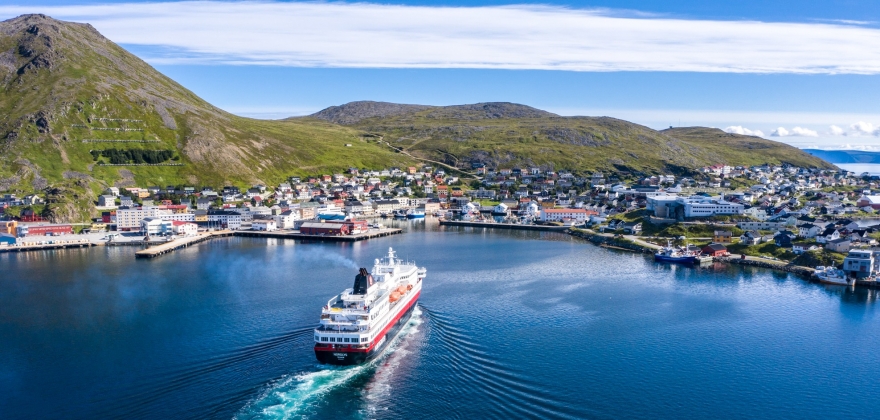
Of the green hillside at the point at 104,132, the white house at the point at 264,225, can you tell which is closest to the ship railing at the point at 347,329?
the white house at the point at 264,225

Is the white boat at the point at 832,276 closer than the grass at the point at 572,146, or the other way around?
the white boat at the point at 832,276

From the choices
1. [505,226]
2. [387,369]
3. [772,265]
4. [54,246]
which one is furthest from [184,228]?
[772,265]

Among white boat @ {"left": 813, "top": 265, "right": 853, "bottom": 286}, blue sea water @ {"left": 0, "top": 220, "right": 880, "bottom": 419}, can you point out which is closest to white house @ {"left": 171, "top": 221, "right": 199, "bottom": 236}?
blue sea water @ {"left": 0, "top": 220, "right": 880, "bottom": 419}

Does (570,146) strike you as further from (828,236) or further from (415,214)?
(828,236)

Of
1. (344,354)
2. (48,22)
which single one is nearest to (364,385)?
(344,354)

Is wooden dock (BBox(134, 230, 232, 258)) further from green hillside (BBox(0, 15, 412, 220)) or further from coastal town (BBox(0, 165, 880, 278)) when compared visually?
green hillside (BBox(0, 15, 412, 220))

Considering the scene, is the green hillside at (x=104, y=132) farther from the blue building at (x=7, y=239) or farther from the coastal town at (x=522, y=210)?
the blue building at (x=7, y=239)
